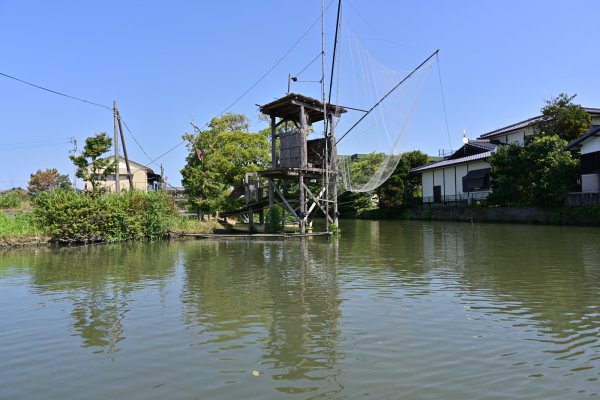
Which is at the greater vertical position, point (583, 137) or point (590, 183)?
point (583, 137)

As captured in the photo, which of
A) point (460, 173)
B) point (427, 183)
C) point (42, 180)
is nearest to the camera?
point (460, 173)

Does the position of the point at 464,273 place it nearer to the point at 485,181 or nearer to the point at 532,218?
the point at 532,218

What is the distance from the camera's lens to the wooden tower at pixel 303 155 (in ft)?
64.8

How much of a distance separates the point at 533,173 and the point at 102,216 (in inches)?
999

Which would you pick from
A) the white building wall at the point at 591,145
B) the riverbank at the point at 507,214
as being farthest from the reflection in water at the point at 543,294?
the white building wall at the point at 591,145

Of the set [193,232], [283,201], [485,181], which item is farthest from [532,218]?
[193,232]

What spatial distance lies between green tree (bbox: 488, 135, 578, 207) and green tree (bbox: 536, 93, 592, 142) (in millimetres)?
1585

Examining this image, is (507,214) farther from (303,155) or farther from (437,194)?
(303,155)

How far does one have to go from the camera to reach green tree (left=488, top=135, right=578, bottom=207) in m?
27.2

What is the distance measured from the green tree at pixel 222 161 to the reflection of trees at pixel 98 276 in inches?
290

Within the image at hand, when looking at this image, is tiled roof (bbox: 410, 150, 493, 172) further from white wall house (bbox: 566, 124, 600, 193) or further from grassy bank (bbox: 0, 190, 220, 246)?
grassy bank (bbox: 0, 190, 220, 246)

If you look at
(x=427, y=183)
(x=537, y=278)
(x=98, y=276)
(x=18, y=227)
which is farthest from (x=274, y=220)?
(x=427, y=183)

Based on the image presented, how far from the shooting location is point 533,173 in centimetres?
2880

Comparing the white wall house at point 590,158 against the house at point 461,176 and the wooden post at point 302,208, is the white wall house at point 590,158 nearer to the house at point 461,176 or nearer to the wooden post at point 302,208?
the house at point 461,176
